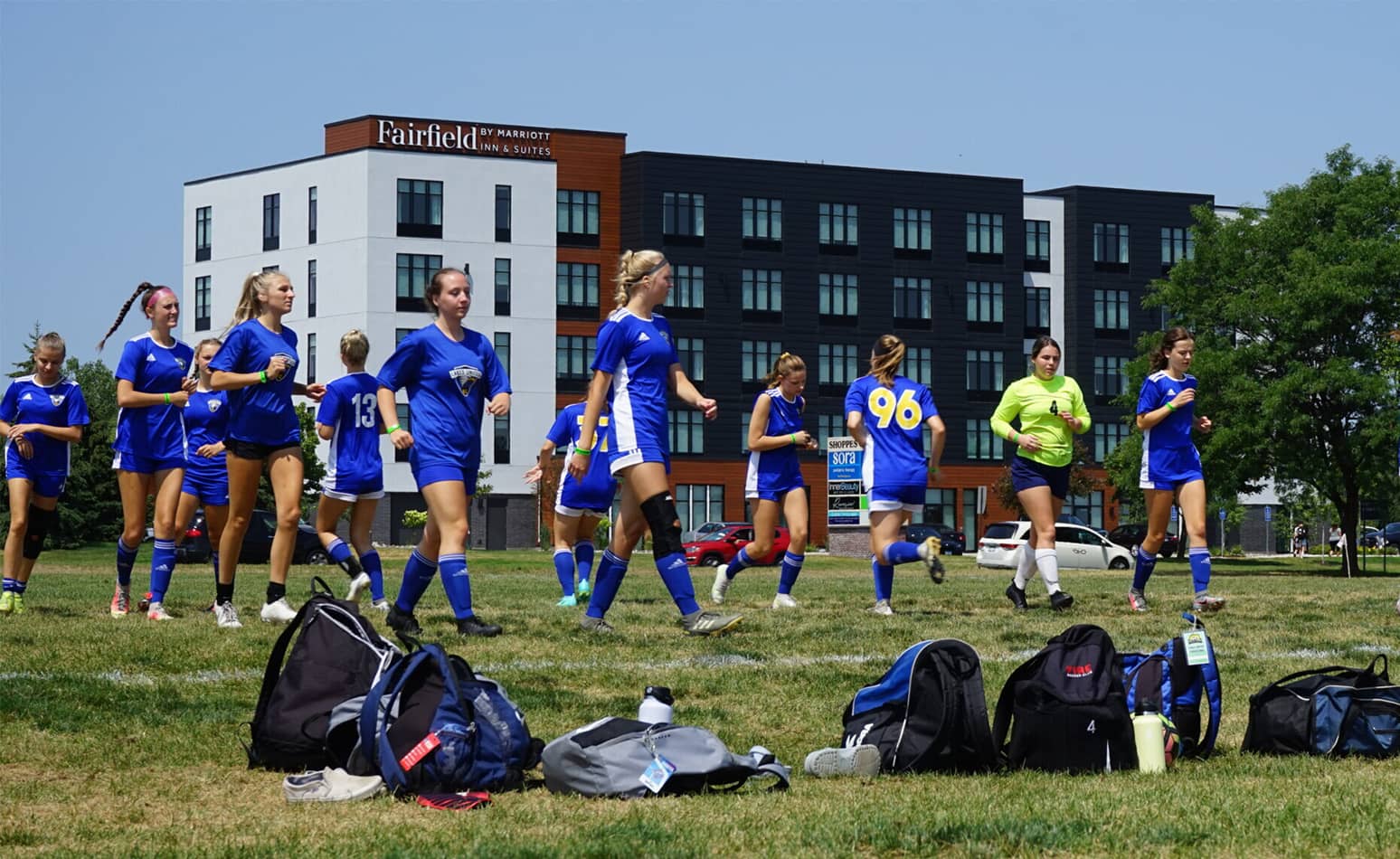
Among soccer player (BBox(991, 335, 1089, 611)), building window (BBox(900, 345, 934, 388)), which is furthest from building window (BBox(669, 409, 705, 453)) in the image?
soccer player (BBox(991, 335, 1089, 611))

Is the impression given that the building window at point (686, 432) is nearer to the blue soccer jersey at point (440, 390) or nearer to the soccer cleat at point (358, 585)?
the soccer cleat at point (358, 585)

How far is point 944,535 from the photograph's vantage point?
82062mm

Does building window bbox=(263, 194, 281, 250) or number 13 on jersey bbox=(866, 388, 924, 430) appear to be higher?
building window bbox=(263, 194, 281, 250)

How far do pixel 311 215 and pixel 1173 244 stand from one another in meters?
45.6

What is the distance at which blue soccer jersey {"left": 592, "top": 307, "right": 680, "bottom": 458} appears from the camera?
420 inches

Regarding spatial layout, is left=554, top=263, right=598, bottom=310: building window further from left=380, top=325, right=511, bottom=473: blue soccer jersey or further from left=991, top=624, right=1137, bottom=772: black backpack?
left=991, top=624, right=1137, bottom=772: black backpack

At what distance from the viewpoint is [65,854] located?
507 centimetres

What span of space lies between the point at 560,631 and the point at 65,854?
6.09m

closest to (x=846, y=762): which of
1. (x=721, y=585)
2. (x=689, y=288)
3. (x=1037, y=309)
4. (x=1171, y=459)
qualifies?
(x=1171, y=459)

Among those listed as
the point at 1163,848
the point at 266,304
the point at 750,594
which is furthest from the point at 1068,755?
the point at 750,594

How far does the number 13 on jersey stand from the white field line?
3.87 metres

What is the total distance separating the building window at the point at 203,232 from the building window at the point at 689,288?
2365 centimetres

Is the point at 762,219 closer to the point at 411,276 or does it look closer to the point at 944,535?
the point at 411,276

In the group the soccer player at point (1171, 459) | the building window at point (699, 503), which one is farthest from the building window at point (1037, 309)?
the soccer player at point (1171, 459)
